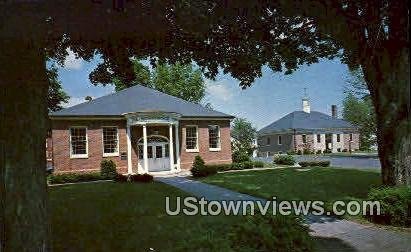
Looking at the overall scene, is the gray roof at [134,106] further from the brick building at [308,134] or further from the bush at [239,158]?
the brick building at [308,134]

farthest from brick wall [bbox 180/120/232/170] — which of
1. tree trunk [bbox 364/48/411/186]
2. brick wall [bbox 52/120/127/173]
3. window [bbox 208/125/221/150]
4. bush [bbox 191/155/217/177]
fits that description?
tree trunk [bbox 364/48/411/186]

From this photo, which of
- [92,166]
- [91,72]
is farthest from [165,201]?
[92,166]

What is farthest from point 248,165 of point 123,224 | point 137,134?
point 123,224

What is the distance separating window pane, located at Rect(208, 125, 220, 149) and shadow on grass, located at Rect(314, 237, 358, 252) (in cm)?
2445

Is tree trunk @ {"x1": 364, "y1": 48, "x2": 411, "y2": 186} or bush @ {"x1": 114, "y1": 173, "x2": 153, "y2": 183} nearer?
tree trunk @ {"x1": 364, "y1": 48, "x2": 411, "y2": 186}

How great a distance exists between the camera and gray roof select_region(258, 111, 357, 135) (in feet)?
200

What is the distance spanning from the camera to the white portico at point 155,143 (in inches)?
1147

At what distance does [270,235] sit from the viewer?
546cm

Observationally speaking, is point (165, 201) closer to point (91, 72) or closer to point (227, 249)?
point (91, 72)

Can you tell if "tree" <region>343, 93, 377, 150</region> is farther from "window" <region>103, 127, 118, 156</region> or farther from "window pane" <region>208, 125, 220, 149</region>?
"window" <region>103, 127, 118, 156</region>

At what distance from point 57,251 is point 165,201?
6880 mm

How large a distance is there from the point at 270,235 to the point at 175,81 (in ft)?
190

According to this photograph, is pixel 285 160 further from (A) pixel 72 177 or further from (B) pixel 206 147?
(A) pixel 72 177

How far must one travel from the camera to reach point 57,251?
8336mm
